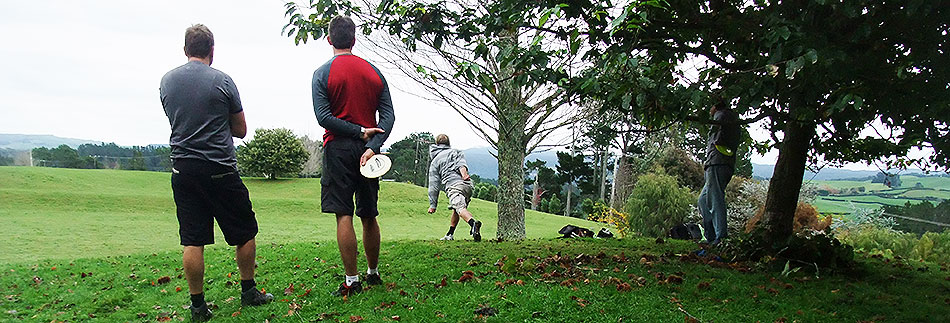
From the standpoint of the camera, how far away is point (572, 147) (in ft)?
27.6

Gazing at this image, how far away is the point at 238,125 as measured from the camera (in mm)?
3342

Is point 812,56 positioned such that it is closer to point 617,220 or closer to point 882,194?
point 882,194

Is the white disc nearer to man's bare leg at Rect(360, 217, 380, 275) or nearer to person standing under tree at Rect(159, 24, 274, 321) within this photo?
man's bare leg at Rect(360, 217, 380, 275)

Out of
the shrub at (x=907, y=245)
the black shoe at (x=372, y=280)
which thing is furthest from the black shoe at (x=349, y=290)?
the shrub at (x=907, y=245)

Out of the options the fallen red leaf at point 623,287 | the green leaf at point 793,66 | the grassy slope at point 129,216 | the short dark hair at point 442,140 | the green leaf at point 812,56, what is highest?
the green leaf at point 812,56

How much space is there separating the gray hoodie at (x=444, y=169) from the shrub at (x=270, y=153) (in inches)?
804

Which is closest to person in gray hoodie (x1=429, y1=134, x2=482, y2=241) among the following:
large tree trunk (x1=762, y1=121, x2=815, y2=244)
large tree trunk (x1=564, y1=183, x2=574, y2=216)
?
large tree trunk (x1=762, y1=121, x2=815, y2=244)

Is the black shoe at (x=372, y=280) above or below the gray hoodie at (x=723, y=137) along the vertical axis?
below

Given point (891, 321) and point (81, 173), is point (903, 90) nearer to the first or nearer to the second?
point (891, 321)

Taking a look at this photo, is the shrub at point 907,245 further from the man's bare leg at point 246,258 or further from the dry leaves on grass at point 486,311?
the man's bare leg at point 246,258

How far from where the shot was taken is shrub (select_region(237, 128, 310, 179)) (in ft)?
83.0

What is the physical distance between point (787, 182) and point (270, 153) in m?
24.9

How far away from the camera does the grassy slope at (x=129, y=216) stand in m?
8.72

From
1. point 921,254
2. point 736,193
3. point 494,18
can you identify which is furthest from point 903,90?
point 736,193
